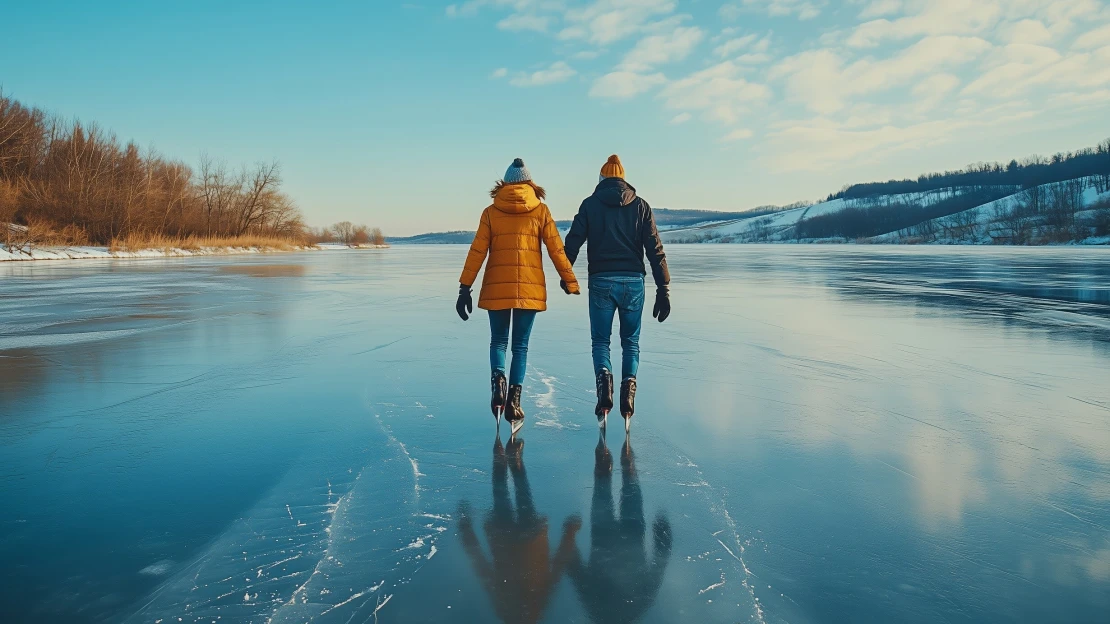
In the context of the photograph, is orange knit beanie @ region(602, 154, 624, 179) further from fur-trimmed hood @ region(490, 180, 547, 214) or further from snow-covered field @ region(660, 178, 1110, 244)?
snow-covered field @ region(660, 178, 1110, 244)

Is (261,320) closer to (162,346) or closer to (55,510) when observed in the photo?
(162,346)

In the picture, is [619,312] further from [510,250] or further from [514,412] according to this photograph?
[514,412]

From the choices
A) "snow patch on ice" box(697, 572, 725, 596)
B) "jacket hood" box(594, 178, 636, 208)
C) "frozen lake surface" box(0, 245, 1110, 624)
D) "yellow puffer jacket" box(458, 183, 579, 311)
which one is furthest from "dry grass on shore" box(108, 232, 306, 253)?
"snow patch on ice" box(697, 572, 725, 596)

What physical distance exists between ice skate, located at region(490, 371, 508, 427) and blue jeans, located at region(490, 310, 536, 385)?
0.09m

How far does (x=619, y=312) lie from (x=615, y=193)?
2.44 ft

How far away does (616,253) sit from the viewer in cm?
406

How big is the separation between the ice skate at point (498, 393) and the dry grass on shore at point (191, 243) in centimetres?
3799

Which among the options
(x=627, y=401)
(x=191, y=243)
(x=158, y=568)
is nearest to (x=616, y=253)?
(x=627, y=401)

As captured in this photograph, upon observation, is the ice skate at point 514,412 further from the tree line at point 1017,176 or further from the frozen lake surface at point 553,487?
the tree line at point 1017,176

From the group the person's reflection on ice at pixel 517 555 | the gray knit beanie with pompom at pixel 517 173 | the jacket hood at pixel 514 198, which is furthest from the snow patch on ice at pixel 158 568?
the gray knit beanie with pompom at pixel 517 173

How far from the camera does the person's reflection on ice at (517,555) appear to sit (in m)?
1.96

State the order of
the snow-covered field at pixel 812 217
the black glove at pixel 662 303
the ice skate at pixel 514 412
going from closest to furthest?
the ice skate at pixel 514 412
the black glove at pixel 662 303
the snow-covered field at pixel 812 217

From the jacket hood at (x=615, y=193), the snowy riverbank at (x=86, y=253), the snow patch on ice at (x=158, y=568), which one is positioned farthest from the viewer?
the snowy riverbank at (x=86, y=253)

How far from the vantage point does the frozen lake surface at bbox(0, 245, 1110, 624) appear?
1997mm
